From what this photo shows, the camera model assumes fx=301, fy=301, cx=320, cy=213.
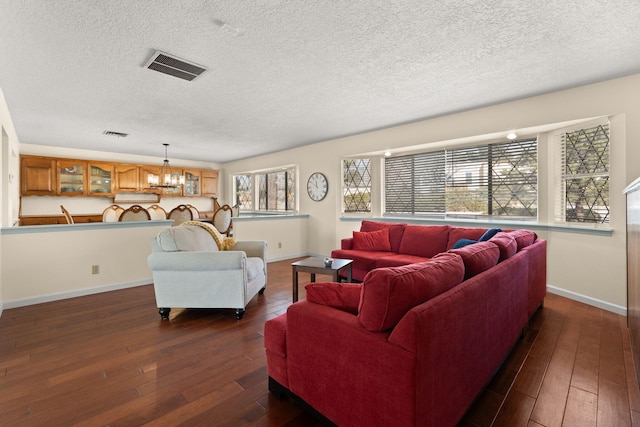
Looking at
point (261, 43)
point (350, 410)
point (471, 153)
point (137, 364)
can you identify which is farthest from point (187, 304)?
point (471, 153)

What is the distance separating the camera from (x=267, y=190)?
7.76 meters

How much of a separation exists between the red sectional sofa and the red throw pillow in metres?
2.39

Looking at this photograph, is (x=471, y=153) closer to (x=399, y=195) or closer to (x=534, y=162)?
(x=534, y=162)

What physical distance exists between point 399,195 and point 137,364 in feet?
14.2

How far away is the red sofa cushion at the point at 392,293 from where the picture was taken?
1.23 metres

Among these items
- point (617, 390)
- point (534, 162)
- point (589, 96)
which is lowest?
point (617, 390)

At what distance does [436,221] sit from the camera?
14.9 feet

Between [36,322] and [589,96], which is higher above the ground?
[589,96]

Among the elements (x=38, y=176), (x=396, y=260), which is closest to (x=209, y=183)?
(x=38, y=176)

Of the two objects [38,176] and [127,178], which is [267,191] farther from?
[38,176]

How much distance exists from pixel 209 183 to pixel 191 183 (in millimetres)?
499

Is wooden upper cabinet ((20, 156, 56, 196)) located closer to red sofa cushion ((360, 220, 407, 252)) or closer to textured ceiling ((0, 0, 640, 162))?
textured ceiling ((0, 0, 640, 162))

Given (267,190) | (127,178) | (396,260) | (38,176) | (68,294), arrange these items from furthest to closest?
1. (267,190)
2. (127,178)
3. (38,176)
4. (396,260)
5. (68,294)

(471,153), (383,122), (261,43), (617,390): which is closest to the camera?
(617,390)
